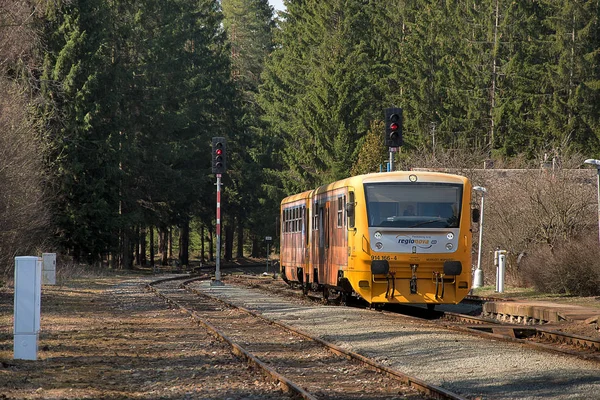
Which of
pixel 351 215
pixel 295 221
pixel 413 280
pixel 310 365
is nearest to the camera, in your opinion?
pixel 310 365

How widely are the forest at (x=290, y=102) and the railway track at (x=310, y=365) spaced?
97.9ft

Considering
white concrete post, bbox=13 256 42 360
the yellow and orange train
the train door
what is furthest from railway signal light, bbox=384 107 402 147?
white concrete post, bbox=13 256 42 360

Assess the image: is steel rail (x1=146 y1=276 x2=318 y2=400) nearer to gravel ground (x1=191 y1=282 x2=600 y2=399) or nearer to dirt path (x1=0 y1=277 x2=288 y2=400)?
dirt path (x1=0 y1=277 x2=288 y2=400)

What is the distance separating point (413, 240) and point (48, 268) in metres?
15.8

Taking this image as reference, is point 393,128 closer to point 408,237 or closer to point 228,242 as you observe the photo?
point 408,237

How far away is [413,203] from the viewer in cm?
2245

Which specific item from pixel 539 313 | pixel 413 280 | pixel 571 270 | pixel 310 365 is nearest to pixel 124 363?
pixel 310 365

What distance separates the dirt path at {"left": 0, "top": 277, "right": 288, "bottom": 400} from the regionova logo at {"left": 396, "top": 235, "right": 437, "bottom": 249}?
467 centimetres

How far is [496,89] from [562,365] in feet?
191

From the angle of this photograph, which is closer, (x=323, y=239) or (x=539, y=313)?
(x=539, y=313)

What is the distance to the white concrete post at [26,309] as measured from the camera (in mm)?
13906

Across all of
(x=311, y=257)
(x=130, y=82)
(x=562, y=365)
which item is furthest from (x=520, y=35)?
(x=562, y=365)

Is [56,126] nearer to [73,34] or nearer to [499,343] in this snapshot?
[73,34]

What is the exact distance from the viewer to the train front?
2192 centimetres
